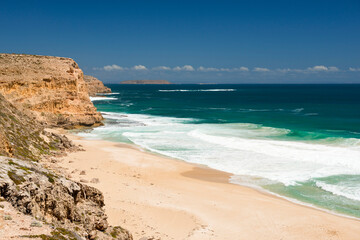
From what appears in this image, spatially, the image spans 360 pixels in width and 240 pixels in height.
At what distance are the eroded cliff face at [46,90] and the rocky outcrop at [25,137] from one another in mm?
13362

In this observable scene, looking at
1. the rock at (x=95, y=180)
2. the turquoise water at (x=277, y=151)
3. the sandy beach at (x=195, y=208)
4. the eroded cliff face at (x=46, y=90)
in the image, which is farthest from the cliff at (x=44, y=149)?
the turquoise water at (x=277, y=151)

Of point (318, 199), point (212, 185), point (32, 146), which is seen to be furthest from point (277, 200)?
point (32, 146)

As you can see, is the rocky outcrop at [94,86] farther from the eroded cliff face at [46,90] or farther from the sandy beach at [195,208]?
the sandy beach at [195,208]

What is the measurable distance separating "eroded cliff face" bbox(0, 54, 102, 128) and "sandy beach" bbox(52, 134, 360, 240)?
1755cm

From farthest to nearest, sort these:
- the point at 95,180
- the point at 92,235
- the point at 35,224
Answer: the point at 95,180
the point at 92,235
the point at 35,224

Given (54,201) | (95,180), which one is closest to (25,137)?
(95,180)

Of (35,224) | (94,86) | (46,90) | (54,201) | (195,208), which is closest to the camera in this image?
(35,224)

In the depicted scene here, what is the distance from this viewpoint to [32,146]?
817 inches

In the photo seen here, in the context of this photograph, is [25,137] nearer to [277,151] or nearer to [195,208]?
[195,208]

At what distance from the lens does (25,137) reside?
68.1 feet

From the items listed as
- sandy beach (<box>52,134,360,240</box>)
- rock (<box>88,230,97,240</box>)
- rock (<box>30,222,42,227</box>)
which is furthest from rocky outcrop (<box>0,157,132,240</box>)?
sandy beach (<box>52,134,360,240</box>)

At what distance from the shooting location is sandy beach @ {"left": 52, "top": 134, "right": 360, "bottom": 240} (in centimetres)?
1323

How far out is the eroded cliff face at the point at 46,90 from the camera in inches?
A: 1459

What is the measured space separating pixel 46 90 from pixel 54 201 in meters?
33.8
